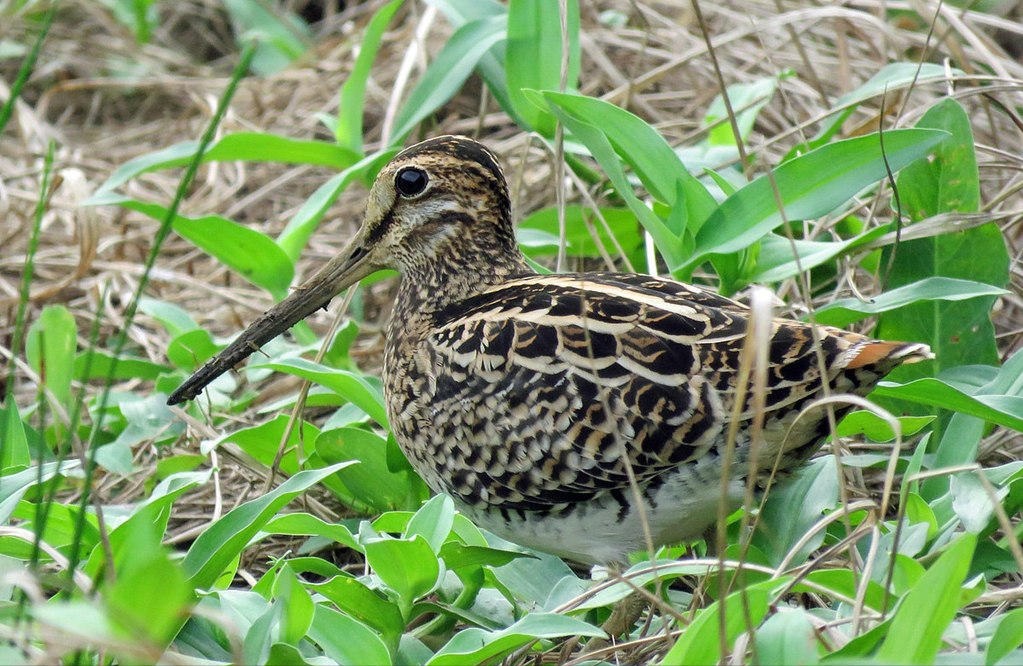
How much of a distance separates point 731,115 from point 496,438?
1.05 metres

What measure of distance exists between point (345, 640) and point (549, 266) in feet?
7.41

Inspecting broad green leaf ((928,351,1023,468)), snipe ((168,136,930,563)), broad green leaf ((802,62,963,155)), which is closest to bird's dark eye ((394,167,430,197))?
snipe ((168,136,930,563))

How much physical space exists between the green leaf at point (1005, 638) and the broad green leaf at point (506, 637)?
65 cm

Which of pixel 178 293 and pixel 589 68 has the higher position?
pixel 589 68

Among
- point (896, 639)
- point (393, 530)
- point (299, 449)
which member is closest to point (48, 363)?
point (299, 449)

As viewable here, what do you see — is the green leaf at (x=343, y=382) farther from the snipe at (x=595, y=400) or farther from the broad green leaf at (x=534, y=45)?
the broad green leaf at (x=534, y=45)

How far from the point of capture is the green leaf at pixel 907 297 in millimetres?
2977

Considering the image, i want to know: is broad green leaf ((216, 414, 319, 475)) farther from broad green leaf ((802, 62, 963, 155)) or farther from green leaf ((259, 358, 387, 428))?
broad green leaf ((802, 62, 963, 155))

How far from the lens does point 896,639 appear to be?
6.29 ft

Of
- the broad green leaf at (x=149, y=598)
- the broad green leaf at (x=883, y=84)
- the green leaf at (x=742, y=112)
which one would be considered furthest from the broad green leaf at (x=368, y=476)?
the green leaf at (x=742, y=112)

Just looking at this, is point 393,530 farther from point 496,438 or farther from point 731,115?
Answer: point 731,115

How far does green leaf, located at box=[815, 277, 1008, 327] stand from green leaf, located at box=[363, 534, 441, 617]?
1228mm

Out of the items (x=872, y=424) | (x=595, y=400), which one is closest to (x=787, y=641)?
(x=595, y=400)

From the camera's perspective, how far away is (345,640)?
2.26m
